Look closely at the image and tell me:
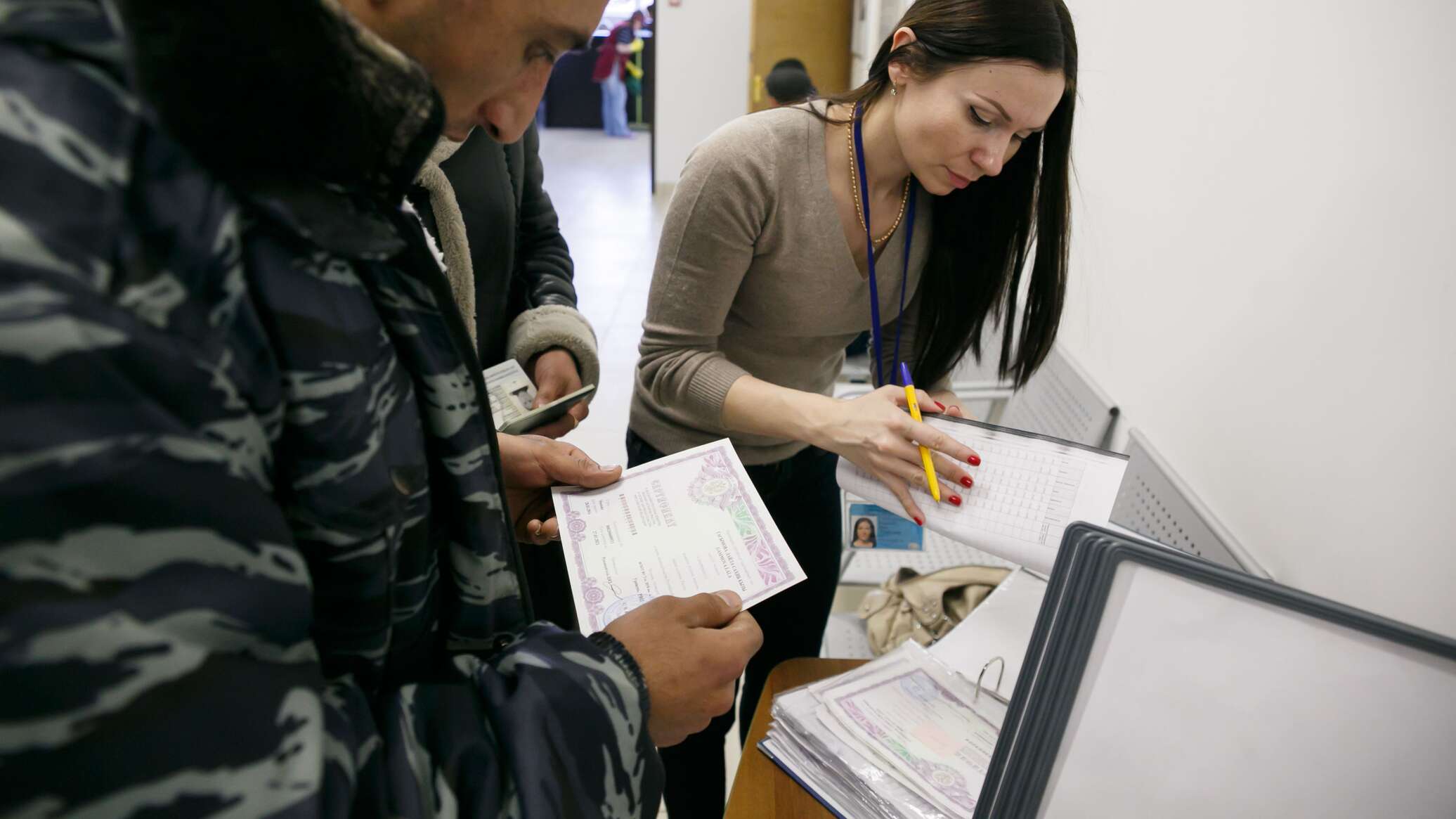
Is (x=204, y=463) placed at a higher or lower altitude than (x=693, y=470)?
higher

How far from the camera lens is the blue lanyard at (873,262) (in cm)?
132

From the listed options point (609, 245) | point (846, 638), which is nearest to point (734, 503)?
point (846, 638)

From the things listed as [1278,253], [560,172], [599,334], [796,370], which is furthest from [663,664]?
[560,172]

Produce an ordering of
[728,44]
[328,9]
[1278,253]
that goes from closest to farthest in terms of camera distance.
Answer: [328,9], [1278,253], [728,44]

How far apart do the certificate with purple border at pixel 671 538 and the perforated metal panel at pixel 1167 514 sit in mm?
683

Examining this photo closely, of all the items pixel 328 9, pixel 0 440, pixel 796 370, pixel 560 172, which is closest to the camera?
pixel 0 440

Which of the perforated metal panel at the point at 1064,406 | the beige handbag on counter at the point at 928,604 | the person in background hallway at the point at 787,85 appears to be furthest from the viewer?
the person in background hallway at the point at 787,85

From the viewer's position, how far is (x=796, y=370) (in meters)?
1.50

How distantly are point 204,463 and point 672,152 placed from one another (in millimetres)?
7936

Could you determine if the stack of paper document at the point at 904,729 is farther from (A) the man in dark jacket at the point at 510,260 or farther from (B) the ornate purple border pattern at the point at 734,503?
(A) the man in dark jacket at the point at 510,260

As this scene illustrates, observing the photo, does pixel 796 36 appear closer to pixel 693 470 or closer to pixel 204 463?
pixel 693 470

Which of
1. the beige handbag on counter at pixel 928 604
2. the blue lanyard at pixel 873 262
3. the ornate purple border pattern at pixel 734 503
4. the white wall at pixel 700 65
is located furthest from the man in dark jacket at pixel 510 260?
the white wall at pixel 700 65

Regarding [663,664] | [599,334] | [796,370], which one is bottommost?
[599,334]

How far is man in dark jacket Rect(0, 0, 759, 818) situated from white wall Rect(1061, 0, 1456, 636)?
1096 millimetres
